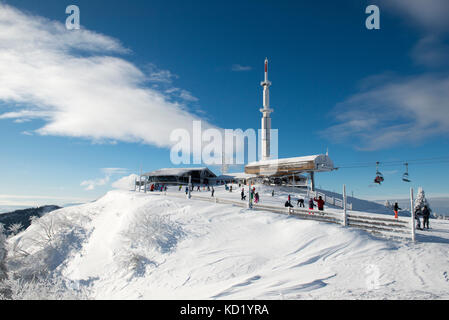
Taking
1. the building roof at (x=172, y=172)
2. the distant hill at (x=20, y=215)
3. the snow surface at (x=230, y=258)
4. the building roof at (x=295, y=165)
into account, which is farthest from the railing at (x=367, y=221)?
the distant hill at (x=20, y=215)

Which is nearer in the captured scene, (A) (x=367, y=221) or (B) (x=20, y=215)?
(A) (x=367, y=221)

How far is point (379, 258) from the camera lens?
9.72 meters

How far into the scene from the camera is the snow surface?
7.86 meters

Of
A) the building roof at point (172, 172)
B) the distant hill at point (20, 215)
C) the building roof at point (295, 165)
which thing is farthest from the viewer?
the distant hill at point (20, 215)

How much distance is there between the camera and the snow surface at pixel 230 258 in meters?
7.86

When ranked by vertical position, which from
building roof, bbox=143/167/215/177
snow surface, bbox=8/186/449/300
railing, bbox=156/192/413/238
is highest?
building roof, bbox=143/167/215/177

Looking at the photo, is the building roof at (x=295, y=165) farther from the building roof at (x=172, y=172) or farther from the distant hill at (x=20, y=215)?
the distant hill at (x=20, y=215)

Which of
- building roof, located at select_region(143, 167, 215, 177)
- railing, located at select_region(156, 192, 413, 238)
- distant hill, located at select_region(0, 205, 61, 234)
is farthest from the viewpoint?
distant hill, located at select_region(0, 205, 61, 234)

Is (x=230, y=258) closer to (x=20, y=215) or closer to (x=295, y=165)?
(x=295, y=165)

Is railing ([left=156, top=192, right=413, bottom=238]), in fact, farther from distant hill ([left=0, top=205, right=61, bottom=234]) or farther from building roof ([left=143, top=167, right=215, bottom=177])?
distant hill ([left=0, top=205, right=61, bottom=234])

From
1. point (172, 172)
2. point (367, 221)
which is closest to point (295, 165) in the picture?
point (172, 172)

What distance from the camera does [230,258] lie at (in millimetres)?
11383

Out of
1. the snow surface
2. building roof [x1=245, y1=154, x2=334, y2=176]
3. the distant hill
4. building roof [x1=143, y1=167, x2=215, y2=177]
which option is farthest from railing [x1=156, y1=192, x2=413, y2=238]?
the distant hill
